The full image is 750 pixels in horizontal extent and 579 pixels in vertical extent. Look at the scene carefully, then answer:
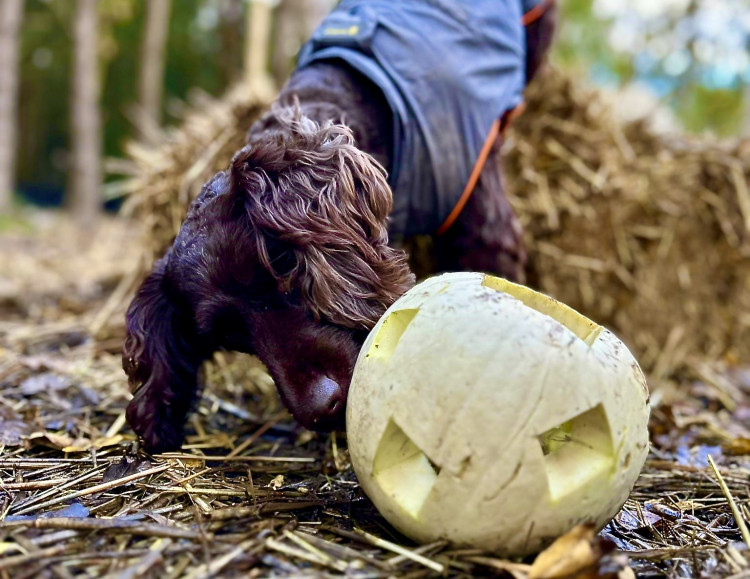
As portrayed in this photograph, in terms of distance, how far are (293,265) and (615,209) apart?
3.07m

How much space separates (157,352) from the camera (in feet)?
8.04

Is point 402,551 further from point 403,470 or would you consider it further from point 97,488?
point 97,488

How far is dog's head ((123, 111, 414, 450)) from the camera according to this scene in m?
2.04

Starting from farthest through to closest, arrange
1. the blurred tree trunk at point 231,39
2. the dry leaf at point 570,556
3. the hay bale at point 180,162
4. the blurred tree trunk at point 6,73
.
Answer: the blurred tree trunk at point 231,39, the blurred tree trunk at point 6,73, the hay bale at point 180,162, the dry leaf at point 570,556

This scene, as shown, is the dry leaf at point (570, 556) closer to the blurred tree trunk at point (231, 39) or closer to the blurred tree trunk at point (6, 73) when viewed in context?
the blurred tree trunk at point (6, 73)

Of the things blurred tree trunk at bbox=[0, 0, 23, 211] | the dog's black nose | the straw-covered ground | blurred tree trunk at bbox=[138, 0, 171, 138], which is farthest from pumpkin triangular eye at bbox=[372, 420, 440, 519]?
blurred tree trunk at bbox=[138, 0, 171, 138]

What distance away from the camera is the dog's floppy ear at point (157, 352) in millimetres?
2416

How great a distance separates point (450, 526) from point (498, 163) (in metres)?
2.37

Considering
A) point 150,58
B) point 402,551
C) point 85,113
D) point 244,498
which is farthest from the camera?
point 150,58

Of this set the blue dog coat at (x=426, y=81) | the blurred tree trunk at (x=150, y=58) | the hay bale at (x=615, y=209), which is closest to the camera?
the blue dog coat at (x=426, y=81)

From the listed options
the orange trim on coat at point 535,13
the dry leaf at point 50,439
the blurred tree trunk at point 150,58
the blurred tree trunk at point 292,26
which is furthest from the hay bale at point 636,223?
the blurred tree trunk at point 150,58

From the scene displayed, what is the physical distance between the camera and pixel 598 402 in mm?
1573

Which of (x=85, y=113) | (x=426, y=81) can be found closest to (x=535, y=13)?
(x=426, y=81)

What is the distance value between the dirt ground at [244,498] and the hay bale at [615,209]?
102 centimetres
